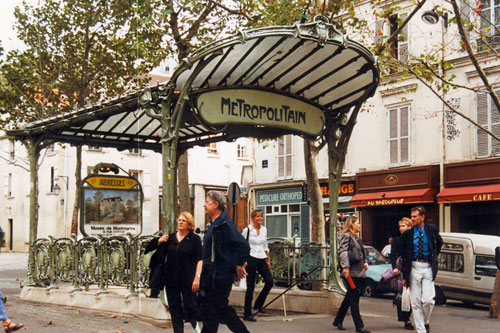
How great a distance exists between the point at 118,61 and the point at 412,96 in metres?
10.7

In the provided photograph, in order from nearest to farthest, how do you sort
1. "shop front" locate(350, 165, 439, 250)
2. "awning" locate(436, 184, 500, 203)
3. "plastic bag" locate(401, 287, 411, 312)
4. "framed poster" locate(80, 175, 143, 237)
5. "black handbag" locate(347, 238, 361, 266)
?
"black handbag" locate(347, 238, 361, 266), "plastic bag" locate(401, 287, 411, 312), "framed poster" locate(80, 175, 143, 237), "awning" locate(436, 184, 500, 203), "shop front" locate(350, 165, 439, 250)

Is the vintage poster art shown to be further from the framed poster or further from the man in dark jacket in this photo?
the man in dark jacket

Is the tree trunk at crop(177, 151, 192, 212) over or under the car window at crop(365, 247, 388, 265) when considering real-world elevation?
over

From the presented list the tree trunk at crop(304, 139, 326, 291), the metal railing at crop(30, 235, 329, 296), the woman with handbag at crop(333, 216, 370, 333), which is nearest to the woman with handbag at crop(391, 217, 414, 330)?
the woman with handbag at crop(333, 216, 370, 333)

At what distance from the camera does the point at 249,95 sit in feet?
37.7

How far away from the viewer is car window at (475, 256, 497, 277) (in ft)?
51.8

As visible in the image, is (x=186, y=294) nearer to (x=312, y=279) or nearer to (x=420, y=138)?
(x=312, y=279)

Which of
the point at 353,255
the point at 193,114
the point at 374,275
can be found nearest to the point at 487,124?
the point at 374,275

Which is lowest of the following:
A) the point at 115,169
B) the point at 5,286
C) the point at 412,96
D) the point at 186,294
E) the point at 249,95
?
the point at 5,286

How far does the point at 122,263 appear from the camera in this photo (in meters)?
12.2

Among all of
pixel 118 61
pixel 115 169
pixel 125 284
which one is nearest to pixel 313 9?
pixel 115 169

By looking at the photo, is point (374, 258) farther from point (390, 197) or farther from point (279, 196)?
point (279, 196)

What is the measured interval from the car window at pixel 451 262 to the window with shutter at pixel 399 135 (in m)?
10.9

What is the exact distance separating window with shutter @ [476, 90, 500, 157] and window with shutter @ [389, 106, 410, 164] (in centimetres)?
308
